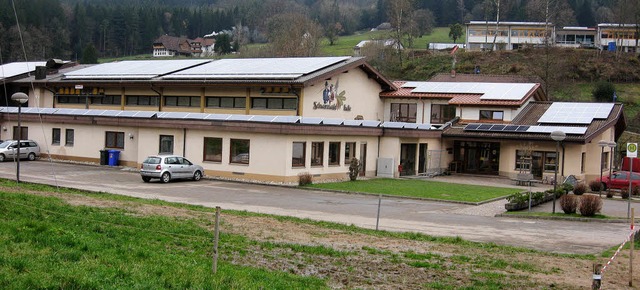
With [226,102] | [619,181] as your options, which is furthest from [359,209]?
[226,102]

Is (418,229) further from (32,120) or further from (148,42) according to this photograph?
(148,42)

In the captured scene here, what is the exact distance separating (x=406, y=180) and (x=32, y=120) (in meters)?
27.4

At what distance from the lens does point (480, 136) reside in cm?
4959

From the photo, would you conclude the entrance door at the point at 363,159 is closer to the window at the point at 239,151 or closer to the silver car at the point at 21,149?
the window at the point at 239,151

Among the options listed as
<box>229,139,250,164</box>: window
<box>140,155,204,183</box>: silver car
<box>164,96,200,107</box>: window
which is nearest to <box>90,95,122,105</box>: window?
<box>164,96,200,107</box>: window

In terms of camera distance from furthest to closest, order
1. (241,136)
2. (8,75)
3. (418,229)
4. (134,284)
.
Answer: (8,75) < (241,136) < (418,229) < (134,284)

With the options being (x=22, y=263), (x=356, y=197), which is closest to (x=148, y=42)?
(x=356, y=197)

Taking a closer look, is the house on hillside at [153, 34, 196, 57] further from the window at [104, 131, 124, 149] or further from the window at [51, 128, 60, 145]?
the window at [104, 131, 124, 149]

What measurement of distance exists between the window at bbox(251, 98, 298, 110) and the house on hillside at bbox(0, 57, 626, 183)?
0.07 metres

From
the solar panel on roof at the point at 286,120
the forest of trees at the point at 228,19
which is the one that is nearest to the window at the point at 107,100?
the forest of trees at the point at 228,19

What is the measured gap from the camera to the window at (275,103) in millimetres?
45250

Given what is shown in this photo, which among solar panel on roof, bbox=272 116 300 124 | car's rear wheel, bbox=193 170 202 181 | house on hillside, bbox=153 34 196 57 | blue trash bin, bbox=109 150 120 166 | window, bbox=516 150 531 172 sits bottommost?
car's rear wheel, bbox=193 170 202 181

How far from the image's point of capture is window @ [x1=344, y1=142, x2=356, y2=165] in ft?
140

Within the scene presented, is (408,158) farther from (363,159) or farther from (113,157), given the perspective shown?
(113,157)
